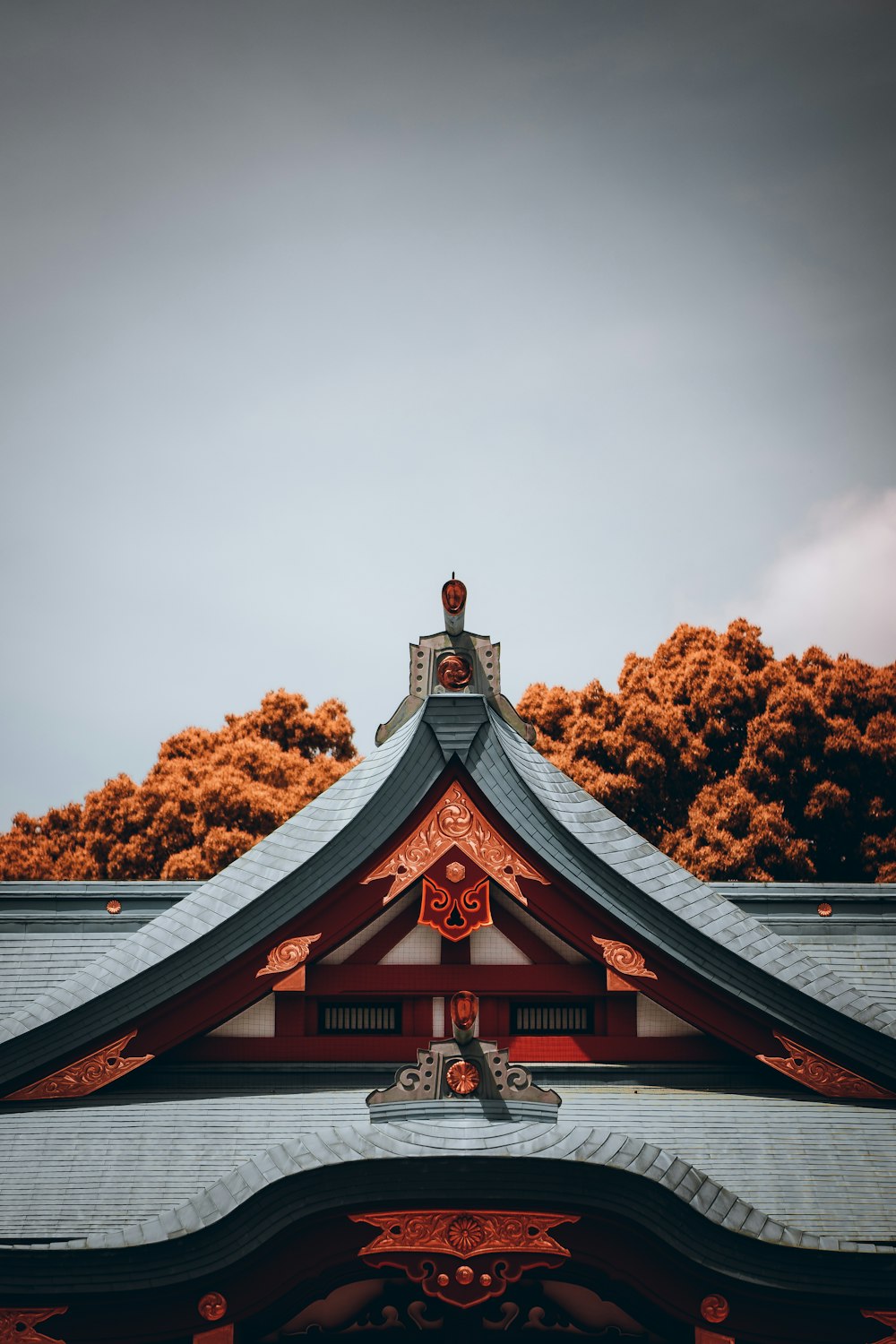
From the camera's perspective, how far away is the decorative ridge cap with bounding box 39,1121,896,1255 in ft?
21.0

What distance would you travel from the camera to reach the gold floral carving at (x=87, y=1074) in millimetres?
7660

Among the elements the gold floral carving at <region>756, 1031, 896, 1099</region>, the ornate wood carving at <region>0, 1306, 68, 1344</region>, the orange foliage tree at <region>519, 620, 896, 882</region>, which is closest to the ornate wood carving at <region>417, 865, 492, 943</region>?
the gold floral carving at <region>756, 1031, 896, 1099</region>

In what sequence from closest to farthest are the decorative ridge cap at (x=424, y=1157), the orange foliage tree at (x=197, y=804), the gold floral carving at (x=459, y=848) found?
the decorative ridge cap at (x=424, y=1157), the gold floral carving at (x=459, y=848), the orange foliage tree at (x=197, y=804)

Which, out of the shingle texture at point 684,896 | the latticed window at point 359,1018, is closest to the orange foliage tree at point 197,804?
the latticed window at point 359,1018

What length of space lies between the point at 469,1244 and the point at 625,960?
6.90 ft

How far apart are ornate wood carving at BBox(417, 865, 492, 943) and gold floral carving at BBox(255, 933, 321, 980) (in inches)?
33.8

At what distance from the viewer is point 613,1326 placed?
743 centimetres

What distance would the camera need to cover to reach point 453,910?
816 cm

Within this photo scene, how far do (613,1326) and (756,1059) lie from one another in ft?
6.20

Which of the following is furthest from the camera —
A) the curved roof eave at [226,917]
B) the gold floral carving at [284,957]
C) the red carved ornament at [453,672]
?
the red carved ornament at [453,672]

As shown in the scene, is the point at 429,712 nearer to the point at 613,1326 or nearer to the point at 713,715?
the point at 613,1326

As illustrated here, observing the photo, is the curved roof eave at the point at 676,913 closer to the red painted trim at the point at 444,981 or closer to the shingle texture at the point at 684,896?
the shingle texture at the point at 684,896

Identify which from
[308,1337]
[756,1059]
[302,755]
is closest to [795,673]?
[302,755]

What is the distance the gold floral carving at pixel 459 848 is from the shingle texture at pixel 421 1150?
4.84 ft
